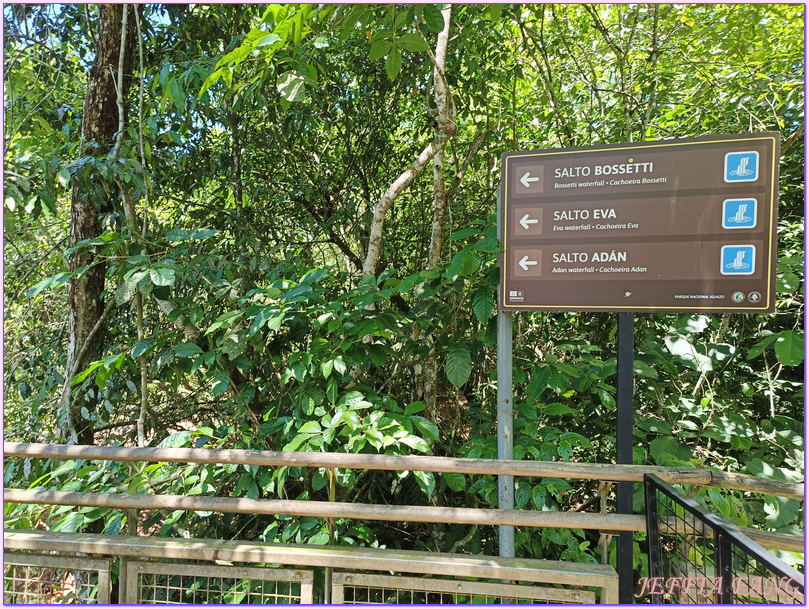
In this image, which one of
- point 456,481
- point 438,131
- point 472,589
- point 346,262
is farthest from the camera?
point 346,262

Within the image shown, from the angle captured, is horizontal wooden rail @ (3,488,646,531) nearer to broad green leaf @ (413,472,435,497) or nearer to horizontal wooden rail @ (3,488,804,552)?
horizontal wooden rail @ (3,488,804,552)

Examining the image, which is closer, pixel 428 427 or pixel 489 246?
pixel 489 246

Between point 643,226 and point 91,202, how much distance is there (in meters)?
2.99

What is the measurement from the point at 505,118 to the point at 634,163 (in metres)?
2.08

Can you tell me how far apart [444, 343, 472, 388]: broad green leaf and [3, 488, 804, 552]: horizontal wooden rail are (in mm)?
535

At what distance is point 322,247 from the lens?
4117 millimetres

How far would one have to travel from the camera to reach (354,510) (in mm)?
1627

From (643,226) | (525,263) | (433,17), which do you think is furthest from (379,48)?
(643,226)

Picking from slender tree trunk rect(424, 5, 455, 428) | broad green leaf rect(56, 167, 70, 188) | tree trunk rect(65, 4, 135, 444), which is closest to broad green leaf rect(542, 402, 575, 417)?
slender tree trunk rect(424, 5, 455, 428)

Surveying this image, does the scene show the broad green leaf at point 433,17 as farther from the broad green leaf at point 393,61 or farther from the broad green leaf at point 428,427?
the broad green leaf at point 428,427

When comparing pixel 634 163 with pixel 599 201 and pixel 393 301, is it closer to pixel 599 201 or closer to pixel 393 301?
pixel 599 201

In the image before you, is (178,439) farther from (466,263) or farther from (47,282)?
(466,263)

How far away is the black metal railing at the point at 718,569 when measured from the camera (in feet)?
3.37

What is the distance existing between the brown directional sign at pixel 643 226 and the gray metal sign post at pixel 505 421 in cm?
10
